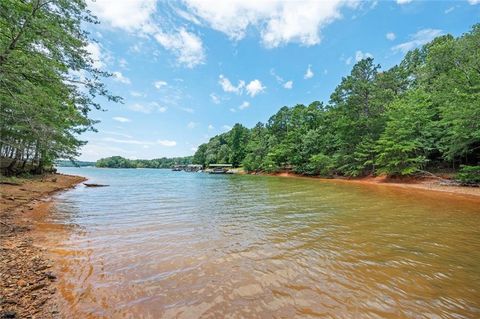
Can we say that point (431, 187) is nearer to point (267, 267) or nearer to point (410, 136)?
point (410, 136)

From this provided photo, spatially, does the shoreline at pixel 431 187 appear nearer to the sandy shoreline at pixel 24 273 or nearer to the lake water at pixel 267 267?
the lake water at pixel 267 267

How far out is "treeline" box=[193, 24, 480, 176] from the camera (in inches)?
750

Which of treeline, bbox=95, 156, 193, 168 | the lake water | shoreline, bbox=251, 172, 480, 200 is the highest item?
treeline, bbox=95, 156, 193, 168

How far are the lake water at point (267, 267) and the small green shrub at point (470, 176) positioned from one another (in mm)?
11804

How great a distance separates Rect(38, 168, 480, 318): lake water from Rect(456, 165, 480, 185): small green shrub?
11.8 meters

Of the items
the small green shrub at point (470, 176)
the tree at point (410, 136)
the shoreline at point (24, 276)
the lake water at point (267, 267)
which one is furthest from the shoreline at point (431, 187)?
the shoreline at point (24, 276)

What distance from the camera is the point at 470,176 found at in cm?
1634

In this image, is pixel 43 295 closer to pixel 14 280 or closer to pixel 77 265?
pixel 14 280

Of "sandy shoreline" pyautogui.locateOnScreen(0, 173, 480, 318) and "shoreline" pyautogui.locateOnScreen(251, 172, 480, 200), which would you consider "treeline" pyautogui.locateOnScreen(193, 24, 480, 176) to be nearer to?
"shoreline" pyautogui.locateOnScreen(251, 172, 480, 200)

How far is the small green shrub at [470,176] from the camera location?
1593 cm

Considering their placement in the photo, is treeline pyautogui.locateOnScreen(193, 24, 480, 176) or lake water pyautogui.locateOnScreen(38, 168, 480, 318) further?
treeline pyautogui.locateOnScreen(193, 24, 480, 176)

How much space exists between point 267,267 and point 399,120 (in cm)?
2628

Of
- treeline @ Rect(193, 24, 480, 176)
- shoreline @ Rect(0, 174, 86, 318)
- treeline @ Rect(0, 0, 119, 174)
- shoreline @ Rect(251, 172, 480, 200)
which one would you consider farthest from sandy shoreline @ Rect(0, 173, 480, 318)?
treeline @ Rect(193, 24, 480, 176)

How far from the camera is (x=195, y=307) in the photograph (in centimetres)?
293
